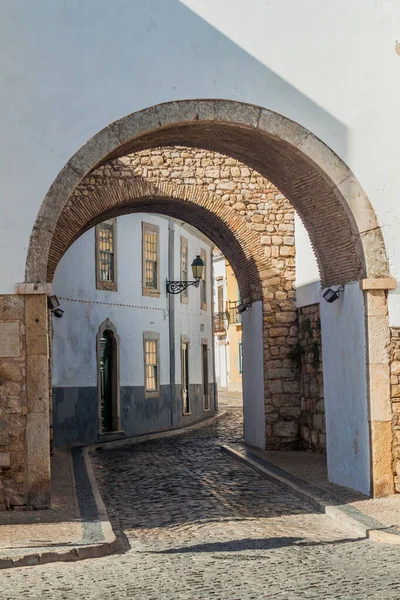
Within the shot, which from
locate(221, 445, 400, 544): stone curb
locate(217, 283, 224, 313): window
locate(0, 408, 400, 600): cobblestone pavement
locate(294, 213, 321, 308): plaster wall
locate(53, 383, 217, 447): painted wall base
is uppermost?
locate(217, 283, 224, 313): window

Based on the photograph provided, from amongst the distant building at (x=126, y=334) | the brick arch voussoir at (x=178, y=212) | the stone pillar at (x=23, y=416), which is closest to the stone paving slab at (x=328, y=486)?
the brick arch voussoir at (x=178, y=212)

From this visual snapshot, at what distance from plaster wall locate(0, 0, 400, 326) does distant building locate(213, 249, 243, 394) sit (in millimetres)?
35464

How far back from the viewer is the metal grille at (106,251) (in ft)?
80.0

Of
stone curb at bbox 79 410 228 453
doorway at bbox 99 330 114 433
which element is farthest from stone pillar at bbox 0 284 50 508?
doorway at bbox 99 330 114 433

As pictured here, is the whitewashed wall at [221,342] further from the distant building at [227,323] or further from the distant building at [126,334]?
the distant building at [126,334]

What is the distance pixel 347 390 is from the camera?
471 inches

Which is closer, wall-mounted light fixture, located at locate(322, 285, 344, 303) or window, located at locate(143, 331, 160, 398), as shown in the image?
wall-mounted light fixture, located at locate(322, 285, 344, 303)

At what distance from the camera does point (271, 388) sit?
57.5 ft

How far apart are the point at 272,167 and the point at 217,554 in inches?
223

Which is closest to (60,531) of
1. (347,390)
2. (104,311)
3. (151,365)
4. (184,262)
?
(347,390)

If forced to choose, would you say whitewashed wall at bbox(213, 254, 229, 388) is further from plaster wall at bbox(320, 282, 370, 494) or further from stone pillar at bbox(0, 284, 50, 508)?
stone pillar at bbox(0, 284, 50, 508)

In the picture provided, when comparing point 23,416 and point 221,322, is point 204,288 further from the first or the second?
point 23,416

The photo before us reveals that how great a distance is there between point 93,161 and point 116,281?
45.9ft

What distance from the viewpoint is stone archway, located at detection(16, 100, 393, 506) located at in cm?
1096
